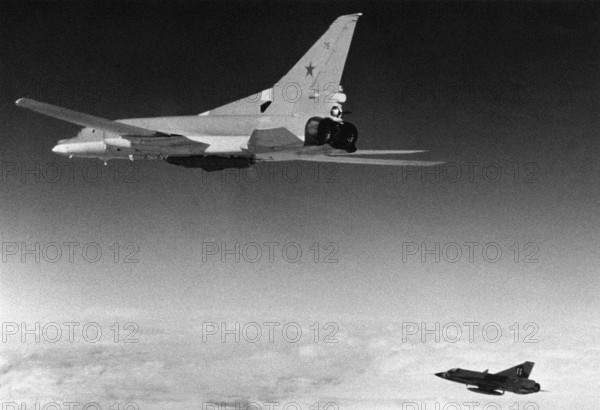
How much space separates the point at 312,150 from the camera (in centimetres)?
1509

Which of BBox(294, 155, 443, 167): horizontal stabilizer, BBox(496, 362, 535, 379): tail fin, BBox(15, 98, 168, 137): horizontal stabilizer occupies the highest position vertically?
BBox(15, 98, 168, 137): horizontal stabilizer

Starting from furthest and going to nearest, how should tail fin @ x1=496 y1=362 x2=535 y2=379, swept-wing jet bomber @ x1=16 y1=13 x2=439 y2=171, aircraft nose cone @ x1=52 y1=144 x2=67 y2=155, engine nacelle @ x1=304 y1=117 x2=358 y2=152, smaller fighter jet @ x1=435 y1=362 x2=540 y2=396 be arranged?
tail fin @ x1=496 y1=362 x2=535 y2=379 → smaller fighter jet @ x1=435 y1=362 x2=540 y2=396 → aircraft nose cone @ x1=52 y1=144 x2=67 y2=155 → swept-wing jet bomber @ x1=16 y1=13 x2=439 y2=171 → engine nacelle @ x1=304 y1=117 x2=358 y2=152

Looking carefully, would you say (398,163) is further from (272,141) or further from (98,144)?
(98,144)

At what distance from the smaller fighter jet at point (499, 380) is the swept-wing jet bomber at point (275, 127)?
15.6 m

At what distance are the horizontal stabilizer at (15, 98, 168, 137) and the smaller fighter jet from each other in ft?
57.9

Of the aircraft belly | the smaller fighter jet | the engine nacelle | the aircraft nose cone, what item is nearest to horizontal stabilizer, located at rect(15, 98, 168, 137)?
the aircraft belly

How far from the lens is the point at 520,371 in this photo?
2870cm

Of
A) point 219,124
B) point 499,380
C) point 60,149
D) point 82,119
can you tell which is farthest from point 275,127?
point 499,380

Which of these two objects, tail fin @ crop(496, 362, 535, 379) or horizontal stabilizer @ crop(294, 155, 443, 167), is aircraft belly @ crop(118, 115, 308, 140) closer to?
horizontal stabilizer @ crop(294, 155, 443, 167)

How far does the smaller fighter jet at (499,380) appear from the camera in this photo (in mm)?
27953

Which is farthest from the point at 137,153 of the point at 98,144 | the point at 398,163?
the point at 398,163

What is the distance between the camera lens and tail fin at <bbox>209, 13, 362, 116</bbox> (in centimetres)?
1509

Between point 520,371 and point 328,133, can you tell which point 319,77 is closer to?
point 328,133

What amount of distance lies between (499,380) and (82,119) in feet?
73.9
